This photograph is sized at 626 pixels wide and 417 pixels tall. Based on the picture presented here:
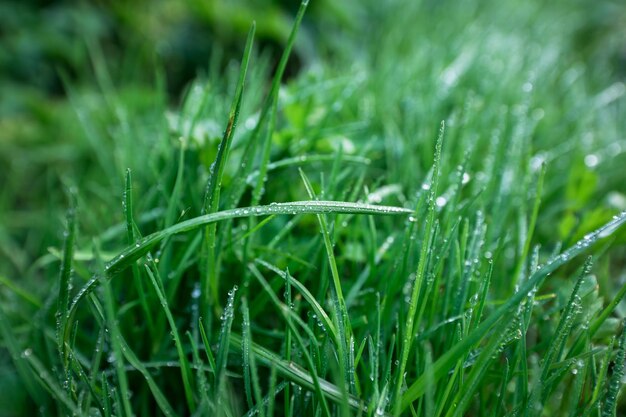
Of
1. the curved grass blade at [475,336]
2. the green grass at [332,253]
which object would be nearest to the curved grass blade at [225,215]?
the green grass at [332,253]

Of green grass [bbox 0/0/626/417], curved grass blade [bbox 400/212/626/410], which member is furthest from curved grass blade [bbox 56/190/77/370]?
curved grass blade [bbox 400/212/626/410]

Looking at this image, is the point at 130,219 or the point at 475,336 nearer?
the point at 475,336

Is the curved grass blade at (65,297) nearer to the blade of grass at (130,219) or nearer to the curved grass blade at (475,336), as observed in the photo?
the blade of grass at (130,219)

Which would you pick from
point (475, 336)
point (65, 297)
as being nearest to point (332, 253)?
point (475, 336)

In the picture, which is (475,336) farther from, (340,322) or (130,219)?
(130,219)

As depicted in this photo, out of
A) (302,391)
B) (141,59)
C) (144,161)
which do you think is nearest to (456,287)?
(302,391)

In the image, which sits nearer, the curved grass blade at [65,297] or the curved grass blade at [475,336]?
the curved grass blade at [475,336]

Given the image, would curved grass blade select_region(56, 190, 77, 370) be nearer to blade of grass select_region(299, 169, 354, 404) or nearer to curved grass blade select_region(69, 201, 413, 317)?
curved grass blade select_region(69, 201, 413, 317)

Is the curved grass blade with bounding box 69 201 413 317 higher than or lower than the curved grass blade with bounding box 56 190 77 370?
higher
